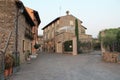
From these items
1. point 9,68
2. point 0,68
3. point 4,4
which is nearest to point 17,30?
point 4,4

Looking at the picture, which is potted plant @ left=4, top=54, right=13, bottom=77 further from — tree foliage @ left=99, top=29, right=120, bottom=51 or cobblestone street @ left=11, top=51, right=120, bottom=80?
tree foliage @ left=99, top=29, right=120, bottom=51

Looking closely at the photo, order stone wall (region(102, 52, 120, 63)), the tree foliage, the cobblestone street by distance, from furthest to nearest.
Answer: the tree foliage, stone wall (region(102, 52, 120, 63)), the cobblestone street

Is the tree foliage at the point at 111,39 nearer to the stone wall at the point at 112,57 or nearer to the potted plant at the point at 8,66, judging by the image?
the stone wall at the point at 112,57

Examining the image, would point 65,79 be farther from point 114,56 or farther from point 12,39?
point 114,56

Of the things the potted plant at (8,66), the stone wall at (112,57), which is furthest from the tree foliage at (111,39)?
the potted plant at (8,66)

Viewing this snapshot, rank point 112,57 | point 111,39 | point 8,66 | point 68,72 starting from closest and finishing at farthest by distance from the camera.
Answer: point 8,66 < point 68,72 < point 112,57 < point 111,39

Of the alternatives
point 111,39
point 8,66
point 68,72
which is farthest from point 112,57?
point 8,66

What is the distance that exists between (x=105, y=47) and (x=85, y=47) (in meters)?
12.4

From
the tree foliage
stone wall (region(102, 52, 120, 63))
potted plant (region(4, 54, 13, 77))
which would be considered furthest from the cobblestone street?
the tree foliage

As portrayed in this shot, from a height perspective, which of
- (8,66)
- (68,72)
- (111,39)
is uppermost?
(111,39)

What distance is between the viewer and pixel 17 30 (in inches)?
652

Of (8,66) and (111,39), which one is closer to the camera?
(8,66)

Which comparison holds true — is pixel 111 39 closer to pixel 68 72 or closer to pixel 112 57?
pixel 112 57

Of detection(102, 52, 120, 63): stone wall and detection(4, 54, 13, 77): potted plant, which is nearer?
detection(4, 54, 13, 77): potted plant
